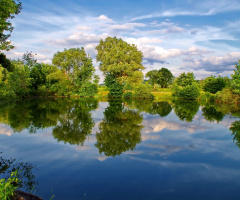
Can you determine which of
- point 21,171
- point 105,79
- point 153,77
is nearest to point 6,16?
point 21,171

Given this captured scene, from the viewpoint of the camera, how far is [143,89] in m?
40.5

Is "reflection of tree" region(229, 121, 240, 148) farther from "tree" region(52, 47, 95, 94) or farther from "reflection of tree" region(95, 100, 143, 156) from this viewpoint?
"tree" region(52, 47, 95, 94)

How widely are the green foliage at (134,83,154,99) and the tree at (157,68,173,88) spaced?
1705cm

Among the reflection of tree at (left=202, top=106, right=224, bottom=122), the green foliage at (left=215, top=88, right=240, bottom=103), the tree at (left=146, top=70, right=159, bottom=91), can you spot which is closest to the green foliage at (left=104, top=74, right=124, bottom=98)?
the tree at (left=146, top=70, right=159, bottom=91)

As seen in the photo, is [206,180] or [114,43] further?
[114,43]

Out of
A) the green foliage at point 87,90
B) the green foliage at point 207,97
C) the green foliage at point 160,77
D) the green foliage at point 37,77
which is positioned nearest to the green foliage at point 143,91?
the green foliage at point 207,97

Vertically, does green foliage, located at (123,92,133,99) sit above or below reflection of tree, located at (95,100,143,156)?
above

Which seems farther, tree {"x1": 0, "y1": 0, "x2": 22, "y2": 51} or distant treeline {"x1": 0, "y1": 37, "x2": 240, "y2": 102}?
distant treeline {"x1": 0, "y1": 37, "x2": 240, "y2": 102}

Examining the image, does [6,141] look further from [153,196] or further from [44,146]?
[153,196]

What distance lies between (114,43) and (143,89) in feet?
48.4

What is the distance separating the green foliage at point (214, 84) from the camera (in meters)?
40.8

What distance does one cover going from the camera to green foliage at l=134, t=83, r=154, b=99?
40281 mm

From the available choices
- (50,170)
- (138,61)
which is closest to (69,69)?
(138,61)

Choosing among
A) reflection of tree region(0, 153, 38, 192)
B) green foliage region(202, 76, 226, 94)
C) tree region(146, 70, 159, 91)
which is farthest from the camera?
tree region(146, 70, 159, 91)
